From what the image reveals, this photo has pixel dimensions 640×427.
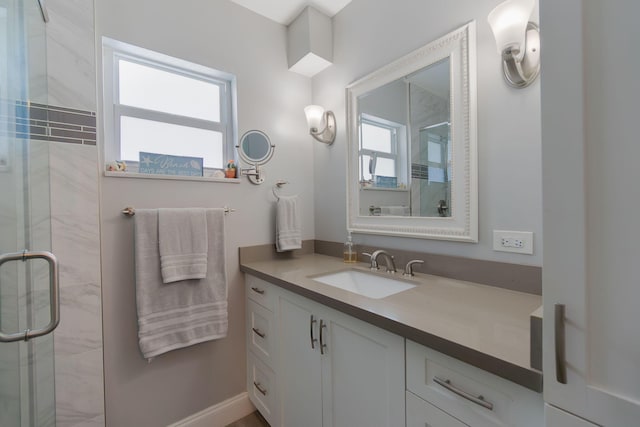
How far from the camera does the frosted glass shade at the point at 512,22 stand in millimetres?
964

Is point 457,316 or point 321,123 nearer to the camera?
point 457,316

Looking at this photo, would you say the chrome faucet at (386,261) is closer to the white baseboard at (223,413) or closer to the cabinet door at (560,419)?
the cabinet door at (560,419)

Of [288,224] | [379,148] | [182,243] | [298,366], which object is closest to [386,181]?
[379,148]

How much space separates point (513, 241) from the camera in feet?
3.58

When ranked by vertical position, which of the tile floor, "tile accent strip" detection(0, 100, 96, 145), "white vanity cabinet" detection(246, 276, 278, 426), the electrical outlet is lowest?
the tile floor

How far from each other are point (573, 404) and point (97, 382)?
5.70 ft

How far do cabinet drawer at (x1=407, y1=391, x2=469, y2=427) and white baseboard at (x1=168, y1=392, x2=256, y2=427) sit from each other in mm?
1290

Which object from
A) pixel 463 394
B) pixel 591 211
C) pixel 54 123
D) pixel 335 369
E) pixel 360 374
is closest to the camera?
pixel 591 211

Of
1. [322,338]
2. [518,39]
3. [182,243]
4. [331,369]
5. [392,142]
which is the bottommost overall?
[331,369]

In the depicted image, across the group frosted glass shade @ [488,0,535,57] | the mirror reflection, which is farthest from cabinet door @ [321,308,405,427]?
frosted glass shade @ [488,0,535,57]

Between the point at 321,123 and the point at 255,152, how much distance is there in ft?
1.64

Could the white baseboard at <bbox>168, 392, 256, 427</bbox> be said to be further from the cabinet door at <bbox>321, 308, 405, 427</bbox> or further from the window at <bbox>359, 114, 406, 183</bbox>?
the window at <bbox>359, 114, 406, 183</bbox>

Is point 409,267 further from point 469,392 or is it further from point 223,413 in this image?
point 223,413

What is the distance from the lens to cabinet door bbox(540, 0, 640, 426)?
434 mm
